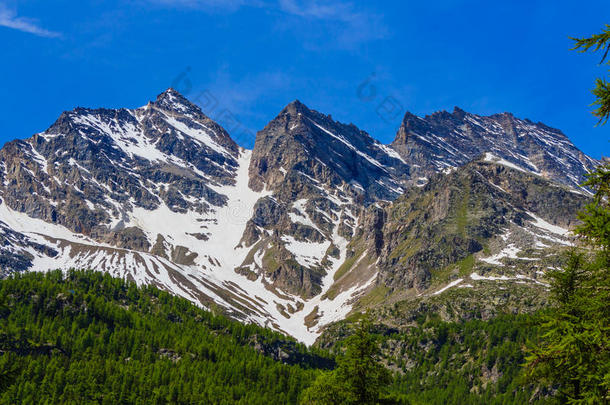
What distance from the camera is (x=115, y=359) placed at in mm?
156500

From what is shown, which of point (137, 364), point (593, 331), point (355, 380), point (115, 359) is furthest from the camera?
point (115, 359)

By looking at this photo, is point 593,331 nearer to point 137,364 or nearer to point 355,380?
point 355,380

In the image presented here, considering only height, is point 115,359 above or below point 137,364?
below

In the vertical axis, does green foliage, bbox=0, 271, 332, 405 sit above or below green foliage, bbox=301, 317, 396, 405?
below

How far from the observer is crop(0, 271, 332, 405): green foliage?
12744cm

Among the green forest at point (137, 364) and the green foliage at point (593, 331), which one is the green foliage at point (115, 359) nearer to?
the green forest at point (137, 364)

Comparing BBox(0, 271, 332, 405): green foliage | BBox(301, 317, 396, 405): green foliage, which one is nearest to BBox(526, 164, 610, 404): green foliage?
BBox(301, 317, 396, 405): green foliage

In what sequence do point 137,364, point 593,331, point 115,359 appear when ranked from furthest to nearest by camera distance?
point 115,359
point 137,364
point 593,331

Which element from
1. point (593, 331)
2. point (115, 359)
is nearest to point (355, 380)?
point (593, 331)

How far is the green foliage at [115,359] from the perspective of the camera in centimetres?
12744

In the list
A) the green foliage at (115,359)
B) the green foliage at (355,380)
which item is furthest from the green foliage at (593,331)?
the green foliage at (115,359)

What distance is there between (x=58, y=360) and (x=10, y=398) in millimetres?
29967

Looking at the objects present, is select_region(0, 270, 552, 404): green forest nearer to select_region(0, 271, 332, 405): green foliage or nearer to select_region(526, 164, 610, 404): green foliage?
select_region(0, 271, 332, 405): green foliage

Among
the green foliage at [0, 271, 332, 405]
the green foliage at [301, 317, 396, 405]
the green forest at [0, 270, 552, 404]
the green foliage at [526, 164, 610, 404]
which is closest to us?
the green foliage at [526, 164, 610, 404]
